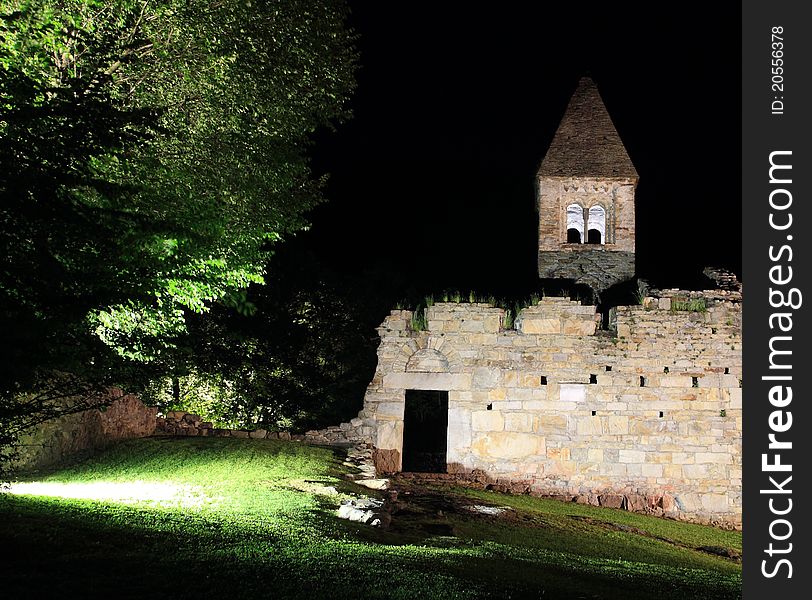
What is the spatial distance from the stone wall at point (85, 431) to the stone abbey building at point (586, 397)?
178 inches

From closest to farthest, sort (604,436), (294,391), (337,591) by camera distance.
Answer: (337,591), (604,436), (294,391)

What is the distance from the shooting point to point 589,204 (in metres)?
26.6

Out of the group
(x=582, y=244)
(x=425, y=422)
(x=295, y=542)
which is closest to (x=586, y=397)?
(x=295, y=542)

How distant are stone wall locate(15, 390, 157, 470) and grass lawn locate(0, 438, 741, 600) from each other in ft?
2.76

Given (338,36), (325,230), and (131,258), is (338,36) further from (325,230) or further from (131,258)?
(325,230)

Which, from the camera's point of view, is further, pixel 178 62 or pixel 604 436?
Result: pixel 604 436

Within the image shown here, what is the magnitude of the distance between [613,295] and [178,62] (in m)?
17.2

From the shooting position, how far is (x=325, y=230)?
35781 millimetres

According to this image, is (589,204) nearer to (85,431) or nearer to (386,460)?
(386,460)

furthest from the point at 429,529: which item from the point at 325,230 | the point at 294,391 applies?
the point at 325,230

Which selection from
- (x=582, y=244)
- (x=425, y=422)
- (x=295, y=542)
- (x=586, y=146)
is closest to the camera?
(x=295, y=542)

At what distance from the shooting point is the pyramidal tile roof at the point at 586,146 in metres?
26.0

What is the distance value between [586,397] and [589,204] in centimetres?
1438

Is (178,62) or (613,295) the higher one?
(178,62)
